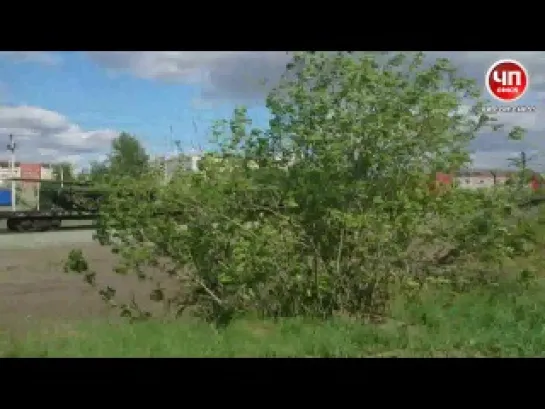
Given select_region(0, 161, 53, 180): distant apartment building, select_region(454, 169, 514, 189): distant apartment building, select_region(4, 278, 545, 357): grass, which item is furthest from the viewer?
select_region(0, 161, 53, 180): distant apartment building

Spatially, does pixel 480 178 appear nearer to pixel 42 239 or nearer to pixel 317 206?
pixel 317 206

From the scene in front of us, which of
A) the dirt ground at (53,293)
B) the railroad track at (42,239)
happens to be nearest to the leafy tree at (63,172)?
the dirt ground at (53,293)

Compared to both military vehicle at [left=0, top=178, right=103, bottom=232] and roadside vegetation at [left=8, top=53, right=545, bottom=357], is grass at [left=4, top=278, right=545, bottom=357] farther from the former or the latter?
military vehicle at [left=0, top=178, right=103, bottom=232]

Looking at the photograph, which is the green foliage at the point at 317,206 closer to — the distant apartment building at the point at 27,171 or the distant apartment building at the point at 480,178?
the distant apartment building at the point at 480,178

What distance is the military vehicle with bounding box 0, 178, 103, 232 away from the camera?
655cm

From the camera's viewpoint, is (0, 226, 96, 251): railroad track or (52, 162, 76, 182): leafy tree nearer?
(52, 162, 76, 182): leafy tree

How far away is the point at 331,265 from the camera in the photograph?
20.6 feet

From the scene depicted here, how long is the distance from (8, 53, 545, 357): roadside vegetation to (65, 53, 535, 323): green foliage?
1 cm

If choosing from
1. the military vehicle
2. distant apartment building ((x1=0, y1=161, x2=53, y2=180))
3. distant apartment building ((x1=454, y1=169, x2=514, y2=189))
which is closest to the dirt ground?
the military vehicle

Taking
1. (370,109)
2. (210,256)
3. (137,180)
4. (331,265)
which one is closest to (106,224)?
(137,180)

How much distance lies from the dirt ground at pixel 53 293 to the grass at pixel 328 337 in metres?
1.20

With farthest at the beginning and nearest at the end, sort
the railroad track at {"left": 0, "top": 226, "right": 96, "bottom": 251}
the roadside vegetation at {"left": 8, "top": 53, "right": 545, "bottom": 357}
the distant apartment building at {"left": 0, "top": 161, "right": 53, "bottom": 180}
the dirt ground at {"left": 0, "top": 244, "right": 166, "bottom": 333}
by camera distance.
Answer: the railroad track at {"left": 0, "top": 226, "right": 96, "bottom": 251}
the distant apartment building at {"left": 0, "top": 161, "right": 53, "bottom": 180}
the dirt ground at {"left": 0, "top": 244, "right": 166, "bottom": 333}
the roadside vegetation at {"left": 8, "top": 53, "right": 545, "bottom": 357}

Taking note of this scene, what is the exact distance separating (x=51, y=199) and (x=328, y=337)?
4.64 metres
